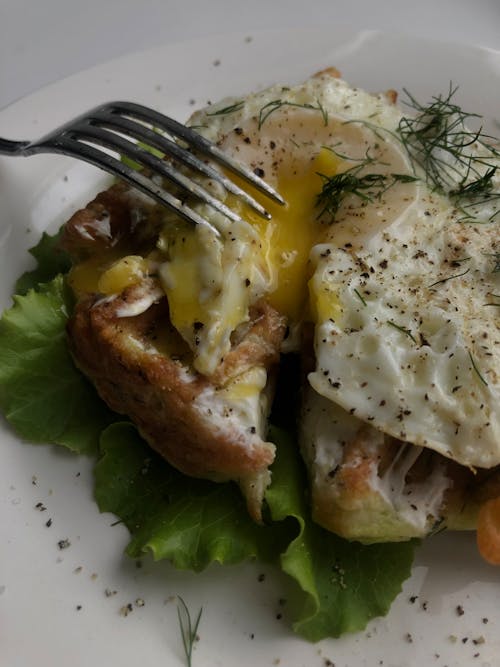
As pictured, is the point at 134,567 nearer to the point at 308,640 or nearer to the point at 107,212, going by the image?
the point at 308,640

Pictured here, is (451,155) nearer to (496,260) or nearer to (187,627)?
(496,260)

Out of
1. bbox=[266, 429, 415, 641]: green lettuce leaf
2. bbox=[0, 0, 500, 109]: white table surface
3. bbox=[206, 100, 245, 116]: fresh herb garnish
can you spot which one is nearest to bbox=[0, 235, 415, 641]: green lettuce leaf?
bbox=[266, 429, 415, 641]: green lettuce leaf

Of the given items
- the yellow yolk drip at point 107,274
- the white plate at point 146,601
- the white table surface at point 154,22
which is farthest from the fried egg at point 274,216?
the white table surface at point 154,22

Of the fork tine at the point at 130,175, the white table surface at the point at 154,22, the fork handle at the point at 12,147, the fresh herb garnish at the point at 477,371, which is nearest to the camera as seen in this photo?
the fresh herb garnish at the point at 477,371

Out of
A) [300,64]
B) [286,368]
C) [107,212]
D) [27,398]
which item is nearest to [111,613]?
[27,398]

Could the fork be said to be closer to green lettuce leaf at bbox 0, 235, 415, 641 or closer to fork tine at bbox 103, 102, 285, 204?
fork tine at bbox 103, 102, 285, 204

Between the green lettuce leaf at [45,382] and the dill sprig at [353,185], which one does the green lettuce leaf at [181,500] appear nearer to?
the green lettuce leaf at [45,382]

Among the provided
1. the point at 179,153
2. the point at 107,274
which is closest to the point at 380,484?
the point at 107,274
